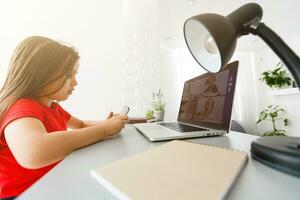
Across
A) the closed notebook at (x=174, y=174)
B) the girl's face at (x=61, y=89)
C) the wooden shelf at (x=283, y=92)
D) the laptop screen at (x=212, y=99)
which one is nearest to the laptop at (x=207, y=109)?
the laptop screen at (x=212, y=99)

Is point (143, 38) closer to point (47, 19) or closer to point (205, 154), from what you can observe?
point (47, 19)

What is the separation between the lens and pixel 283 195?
199 millimetres

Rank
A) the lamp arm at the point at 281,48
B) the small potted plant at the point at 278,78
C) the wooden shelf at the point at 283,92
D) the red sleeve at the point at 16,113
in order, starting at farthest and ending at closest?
the small potted plant at the point at 278,78, the wooden shelf at the point at 283,92, the red sleeve at the point at 16,113, the lamp arm at the point at 281,48

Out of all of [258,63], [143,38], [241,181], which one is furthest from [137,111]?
[258,63]

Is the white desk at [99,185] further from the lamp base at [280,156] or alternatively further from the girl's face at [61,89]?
the girl's face at [61,89]

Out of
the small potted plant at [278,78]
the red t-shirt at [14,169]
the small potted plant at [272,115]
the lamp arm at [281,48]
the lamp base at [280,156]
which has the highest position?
the small potted plant at [278,78]

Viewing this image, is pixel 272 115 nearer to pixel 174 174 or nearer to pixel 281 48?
pixel 281 48

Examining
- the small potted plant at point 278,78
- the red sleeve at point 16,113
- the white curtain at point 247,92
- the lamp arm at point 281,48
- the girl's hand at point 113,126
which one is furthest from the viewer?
the white curtain at point 247,92

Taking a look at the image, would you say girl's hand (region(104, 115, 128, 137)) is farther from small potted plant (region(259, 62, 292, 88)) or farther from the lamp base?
small potted plant (region(259, 62, 292, 88))

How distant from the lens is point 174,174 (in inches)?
9.6

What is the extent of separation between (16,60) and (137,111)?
1.45 m

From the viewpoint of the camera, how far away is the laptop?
0.55m

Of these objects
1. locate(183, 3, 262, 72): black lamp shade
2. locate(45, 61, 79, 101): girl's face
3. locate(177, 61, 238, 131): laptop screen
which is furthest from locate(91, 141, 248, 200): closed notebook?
locate(45, 61, 79, 101): girl's face

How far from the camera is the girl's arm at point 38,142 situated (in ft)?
1.25
